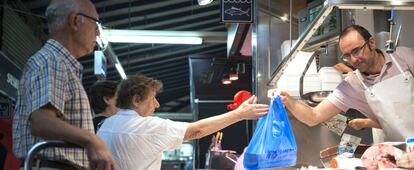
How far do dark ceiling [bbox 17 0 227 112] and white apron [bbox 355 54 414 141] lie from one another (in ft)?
21.5

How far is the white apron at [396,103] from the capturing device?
317 centimetres

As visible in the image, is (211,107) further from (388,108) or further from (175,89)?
(388,108)

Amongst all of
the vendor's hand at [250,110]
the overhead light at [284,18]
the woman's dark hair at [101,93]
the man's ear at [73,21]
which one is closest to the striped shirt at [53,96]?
the man's ear at [73,21]

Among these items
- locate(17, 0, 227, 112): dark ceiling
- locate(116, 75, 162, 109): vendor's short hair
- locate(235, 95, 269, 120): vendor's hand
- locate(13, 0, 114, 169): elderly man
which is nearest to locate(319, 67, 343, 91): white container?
locate(235, 95, 269, 120): vendor's hand

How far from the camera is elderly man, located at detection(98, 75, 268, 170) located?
10.3ft

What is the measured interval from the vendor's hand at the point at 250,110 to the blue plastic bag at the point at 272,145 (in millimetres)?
96

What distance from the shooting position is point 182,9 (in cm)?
1011

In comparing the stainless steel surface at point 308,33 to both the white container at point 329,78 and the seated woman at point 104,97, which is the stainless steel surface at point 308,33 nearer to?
the white container at point 329,78

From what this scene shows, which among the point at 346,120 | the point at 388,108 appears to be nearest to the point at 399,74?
the point at 388,108

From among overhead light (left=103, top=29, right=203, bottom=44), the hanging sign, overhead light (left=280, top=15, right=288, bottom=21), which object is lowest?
overhead light (left=280, top=15, right=288, bottom=21)

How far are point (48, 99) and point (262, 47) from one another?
9.96 feet

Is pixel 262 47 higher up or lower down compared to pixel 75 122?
higher up

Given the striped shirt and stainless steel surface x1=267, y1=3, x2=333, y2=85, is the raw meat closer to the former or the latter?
stainless steel surface x1=267, y1=3, x2=333, y2=85

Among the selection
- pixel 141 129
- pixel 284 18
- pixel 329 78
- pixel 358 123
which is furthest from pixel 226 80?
pixel 141 129
